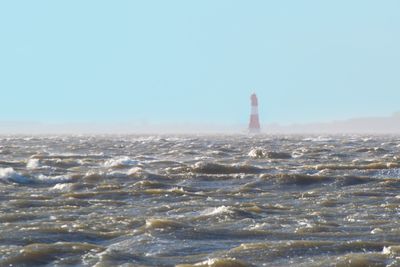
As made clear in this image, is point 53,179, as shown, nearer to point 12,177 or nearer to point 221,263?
point 12,177

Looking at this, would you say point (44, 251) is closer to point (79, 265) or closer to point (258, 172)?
point (79, 265)

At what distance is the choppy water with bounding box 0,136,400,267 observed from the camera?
37.0 feet

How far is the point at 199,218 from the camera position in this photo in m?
14.8

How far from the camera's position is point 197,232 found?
13188mm

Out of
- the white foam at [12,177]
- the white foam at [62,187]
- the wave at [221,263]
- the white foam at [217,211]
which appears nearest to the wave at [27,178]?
the white foam at [12,177]

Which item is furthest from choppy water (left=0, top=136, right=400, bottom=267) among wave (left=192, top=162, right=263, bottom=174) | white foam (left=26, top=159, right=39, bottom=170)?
white foam (left=26, top=159, right=39, bottom=170)

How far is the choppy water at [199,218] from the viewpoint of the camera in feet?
37.0

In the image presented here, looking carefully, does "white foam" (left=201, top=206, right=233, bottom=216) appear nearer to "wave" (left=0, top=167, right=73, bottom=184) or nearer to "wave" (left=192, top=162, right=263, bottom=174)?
"wave" (left=0, top=167, right=73, bottom=184)

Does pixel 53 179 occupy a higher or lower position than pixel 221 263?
higher

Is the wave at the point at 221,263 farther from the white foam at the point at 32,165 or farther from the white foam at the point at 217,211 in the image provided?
the white foam at the point at 32,165

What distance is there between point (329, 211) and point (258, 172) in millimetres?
10041

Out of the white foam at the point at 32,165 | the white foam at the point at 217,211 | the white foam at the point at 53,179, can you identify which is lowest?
the white foam at the point at 217,211

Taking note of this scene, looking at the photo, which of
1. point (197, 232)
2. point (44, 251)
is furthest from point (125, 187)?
point (44, 251)

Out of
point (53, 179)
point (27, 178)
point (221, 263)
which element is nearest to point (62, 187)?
point (53, 179)
